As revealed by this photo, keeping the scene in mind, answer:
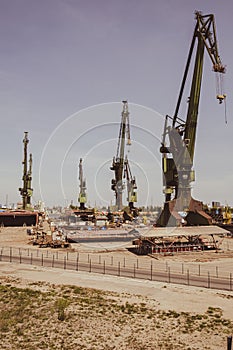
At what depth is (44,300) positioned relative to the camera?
85.3 ft

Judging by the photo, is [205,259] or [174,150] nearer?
[205,259]

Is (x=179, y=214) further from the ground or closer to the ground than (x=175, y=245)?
further from the ground

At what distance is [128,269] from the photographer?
3672 centimetres

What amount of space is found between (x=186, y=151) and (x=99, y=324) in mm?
42709

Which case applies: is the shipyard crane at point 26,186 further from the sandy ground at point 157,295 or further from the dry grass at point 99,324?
the dry grass at point 99,324

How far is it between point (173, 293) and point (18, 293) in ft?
43.5

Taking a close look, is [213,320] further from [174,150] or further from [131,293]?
[174,150]

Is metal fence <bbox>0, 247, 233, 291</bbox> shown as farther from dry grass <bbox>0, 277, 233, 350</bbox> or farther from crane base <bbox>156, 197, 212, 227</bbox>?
crane base <bbox>156, 197, 212, 227</bbox>

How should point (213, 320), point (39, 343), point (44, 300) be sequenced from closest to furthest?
1. point (39, 343)
2. point (213, 320)
3. point (44, 300)

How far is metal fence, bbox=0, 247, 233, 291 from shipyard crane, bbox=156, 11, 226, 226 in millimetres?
20026

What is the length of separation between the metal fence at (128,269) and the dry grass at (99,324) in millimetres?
6737

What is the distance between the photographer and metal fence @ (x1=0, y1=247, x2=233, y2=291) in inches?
1243

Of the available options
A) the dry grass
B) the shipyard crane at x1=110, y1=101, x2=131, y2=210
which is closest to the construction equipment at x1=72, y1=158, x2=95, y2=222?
the shipyard crane at x1=110, y1=101, x2=131, y2=210

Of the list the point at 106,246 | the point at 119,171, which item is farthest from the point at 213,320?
the point at 119,171
